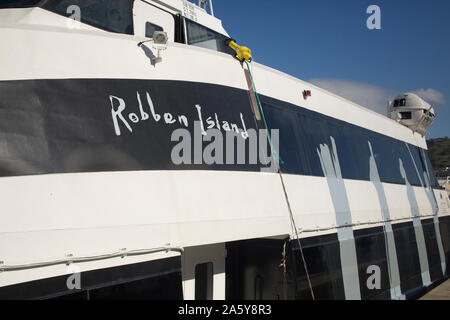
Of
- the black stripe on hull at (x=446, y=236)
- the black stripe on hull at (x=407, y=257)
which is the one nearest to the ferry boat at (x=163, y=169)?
the black stripe on hull at (x=407, y=257)

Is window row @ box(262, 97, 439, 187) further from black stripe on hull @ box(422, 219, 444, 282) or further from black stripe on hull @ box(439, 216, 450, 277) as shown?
black stripe on hull @ box(439, 216, 450, 277)

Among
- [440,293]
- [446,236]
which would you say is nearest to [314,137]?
[440,293]

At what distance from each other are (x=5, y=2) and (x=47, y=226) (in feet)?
9.96

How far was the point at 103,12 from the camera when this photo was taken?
503 cm

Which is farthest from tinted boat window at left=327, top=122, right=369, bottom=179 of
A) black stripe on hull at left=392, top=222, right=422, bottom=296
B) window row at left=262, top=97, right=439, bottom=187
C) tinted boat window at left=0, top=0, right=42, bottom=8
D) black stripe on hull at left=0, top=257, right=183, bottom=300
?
tinted boat window at left=0, top=0, right=42, bottom=8

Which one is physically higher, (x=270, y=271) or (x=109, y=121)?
(x=109, y=121)

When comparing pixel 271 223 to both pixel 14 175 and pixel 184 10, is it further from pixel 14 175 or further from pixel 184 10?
pixel 184 10

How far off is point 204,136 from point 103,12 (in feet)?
6.71

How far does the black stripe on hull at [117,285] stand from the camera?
3156 mm

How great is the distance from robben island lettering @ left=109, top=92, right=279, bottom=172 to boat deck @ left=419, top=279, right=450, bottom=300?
250 inches

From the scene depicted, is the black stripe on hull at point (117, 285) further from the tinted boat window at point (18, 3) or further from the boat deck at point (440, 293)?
the boat deck at point (440, 293)

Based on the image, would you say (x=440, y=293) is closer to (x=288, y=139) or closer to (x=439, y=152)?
(x=288, y=139)

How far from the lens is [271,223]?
5.03 metres

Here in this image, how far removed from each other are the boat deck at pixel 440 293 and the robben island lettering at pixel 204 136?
6.34 meters
